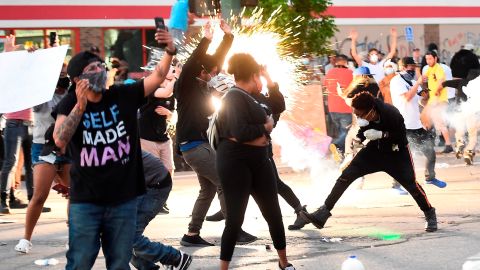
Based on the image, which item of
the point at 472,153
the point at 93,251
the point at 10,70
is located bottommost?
the point at 472,153

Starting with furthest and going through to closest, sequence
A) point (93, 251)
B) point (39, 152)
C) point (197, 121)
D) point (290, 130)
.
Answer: point (290, 130), point (39, 152), point (197, 121), point (93, 251)

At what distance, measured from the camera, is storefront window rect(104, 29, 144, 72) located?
2614 centimetres

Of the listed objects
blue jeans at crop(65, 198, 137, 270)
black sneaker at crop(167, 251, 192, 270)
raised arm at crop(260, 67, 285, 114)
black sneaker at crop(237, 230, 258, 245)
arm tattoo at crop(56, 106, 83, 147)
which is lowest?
black sneaker at crop(237, 230, 258, 245)

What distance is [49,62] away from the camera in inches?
341

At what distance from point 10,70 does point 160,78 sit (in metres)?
3.43

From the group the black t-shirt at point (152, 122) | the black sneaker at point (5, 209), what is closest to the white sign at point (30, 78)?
the black t-shirt at point (152, 122)

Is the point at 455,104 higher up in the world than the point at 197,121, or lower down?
lower down

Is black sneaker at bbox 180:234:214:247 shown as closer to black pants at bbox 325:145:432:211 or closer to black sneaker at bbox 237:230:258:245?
black sneaker at bbox 237:230:258:245

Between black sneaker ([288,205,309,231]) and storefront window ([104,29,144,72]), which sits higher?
storefront window ([104,29,144,72])

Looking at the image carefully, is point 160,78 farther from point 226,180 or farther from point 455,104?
point 455,104

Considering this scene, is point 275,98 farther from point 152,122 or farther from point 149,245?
point 152,122

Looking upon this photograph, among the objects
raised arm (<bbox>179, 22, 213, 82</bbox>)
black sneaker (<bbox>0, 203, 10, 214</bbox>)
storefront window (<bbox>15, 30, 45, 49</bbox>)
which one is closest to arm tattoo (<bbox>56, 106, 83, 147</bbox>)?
raised arm (<bbox>179, 22, 213, 82</bbox>)

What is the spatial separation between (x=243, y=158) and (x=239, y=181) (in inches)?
6.5

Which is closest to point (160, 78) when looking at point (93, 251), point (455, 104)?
point (93, 251)
